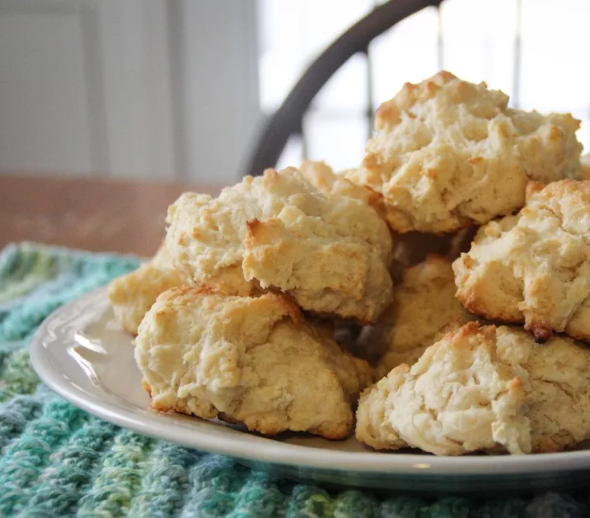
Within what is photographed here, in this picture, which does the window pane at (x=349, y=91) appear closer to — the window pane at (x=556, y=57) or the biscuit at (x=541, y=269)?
the window pane at (x=556, y=57)

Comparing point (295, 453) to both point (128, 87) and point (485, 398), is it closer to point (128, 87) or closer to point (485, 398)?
point (485, 398)

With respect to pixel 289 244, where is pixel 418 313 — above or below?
below

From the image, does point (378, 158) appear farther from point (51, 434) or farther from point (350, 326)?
point (51, 434)

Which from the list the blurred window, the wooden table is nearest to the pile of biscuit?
the wooden table

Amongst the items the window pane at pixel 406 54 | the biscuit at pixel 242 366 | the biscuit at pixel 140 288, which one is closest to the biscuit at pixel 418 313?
the biscuit at pixel 242 366

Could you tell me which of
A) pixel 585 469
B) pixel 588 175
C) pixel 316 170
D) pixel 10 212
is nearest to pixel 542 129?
pixel 588 175

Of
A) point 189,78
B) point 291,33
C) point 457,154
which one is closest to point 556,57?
point 291,33

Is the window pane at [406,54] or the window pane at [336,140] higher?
the window pane at [406,54]
